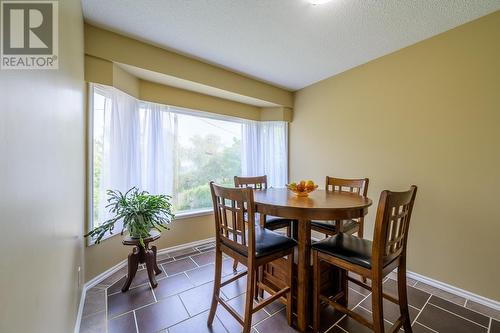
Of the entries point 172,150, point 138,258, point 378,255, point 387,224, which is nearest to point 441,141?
point 387,224

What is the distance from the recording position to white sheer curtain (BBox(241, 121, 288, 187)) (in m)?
3.86

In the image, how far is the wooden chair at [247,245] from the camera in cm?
140

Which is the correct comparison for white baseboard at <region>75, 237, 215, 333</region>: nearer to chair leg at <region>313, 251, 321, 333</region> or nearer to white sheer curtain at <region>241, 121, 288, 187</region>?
white sheer curtain at <region>241, 121, 288, 187</region>

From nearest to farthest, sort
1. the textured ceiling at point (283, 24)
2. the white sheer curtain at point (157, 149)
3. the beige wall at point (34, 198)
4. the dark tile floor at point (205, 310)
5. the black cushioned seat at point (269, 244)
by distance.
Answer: the beige wall at point (34, 198), the black cushioned seat at point (269, 244), the dark tile floor at point (205, 310), the textured ceiling at point (283, 24), the white sheer curtain at point (157, 149)

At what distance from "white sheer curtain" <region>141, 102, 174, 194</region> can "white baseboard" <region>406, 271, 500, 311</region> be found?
315 centimetres

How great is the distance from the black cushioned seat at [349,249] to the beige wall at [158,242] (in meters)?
2.02

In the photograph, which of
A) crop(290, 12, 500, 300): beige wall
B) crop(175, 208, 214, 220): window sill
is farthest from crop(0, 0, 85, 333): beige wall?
crop(290, 12, 500, 300): beige wall

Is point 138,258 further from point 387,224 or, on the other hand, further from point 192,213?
point 387,224

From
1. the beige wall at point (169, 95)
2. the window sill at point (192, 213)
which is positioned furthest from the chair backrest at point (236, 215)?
the beige wall at point (169, 95)

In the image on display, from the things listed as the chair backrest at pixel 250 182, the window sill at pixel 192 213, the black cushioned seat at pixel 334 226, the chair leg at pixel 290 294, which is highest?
the chair backrest at pixel 250 182

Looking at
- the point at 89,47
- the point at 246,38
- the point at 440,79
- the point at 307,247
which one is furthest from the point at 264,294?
the point at 89,47

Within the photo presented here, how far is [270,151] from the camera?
3891mm

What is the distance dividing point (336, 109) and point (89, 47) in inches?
122

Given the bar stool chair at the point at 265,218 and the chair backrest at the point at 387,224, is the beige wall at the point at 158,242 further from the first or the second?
the chair backrest at the point at 387,224
